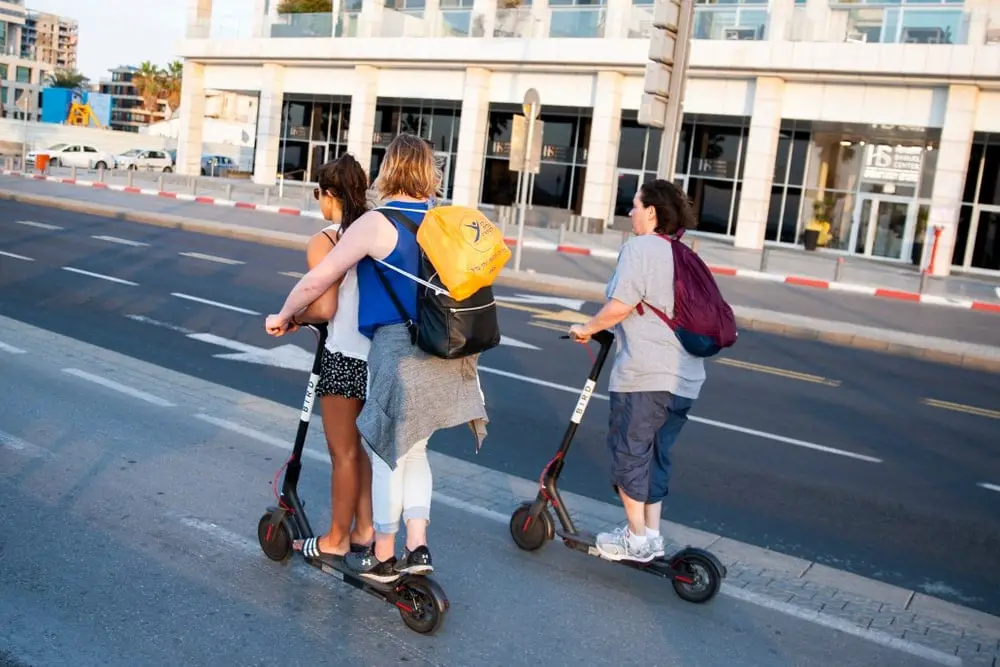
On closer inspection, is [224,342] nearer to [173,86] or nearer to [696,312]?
[696,312]

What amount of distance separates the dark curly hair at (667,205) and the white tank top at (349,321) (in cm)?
139

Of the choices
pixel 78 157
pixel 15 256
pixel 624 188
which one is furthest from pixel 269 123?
pixel 15 256

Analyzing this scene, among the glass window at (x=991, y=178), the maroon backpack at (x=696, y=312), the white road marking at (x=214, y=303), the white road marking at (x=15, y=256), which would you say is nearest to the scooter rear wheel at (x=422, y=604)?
the maroon backpack at (x=696, y=312)

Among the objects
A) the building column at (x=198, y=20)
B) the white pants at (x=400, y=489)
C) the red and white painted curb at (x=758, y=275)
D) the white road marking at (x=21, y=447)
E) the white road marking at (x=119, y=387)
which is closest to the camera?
the white pants at (x=400, y=489)

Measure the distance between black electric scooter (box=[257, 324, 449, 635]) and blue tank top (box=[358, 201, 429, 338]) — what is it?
14.7 inches

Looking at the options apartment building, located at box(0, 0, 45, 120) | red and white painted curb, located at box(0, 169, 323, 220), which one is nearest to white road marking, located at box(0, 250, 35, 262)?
red and white painted curb, located at box(0, 169, 323, 220)

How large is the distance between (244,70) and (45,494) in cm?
4433

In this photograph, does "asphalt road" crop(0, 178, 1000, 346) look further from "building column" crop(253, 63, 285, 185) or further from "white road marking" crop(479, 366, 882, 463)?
"building column" crop(253, 63, 285, 185)

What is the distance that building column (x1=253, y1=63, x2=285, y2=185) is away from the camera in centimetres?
4497

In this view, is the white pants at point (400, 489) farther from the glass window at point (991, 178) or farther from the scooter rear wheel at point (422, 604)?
the glass window at point (991, 178)

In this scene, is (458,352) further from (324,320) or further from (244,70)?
(244,70)

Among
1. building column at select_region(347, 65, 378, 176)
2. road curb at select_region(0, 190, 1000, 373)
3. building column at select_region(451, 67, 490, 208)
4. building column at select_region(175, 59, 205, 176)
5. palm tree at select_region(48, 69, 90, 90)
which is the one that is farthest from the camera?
palm tree at select_region(48, 69, 90, 90)

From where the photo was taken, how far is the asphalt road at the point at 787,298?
58.1 feet

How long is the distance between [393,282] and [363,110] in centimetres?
3949
